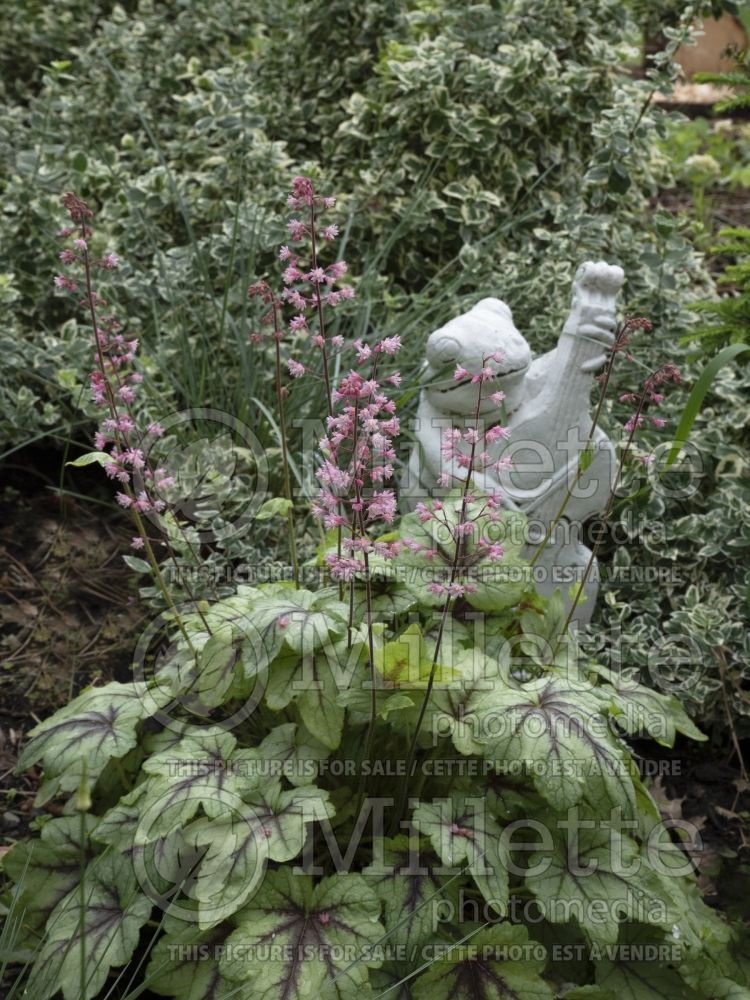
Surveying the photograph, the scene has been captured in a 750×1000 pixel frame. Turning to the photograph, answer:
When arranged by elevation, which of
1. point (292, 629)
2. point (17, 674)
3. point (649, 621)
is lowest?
point (17, 674)

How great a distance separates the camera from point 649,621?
9.48ft

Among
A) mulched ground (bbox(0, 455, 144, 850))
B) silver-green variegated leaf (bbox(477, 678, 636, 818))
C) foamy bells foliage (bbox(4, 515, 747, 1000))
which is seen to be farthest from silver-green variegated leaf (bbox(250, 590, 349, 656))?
mulched ground (bbox(0, 455, 144, 850))

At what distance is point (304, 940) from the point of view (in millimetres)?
1654

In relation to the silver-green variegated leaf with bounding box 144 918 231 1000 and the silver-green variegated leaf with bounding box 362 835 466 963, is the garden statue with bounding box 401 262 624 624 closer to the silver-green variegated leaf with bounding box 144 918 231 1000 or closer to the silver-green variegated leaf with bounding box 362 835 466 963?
the silver-green variegated leaf with bounding box 362 835 466 963

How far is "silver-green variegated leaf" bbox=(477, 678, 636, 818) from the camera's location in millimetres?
1637

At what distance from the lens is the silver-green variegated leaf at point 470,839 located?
5.53 feet

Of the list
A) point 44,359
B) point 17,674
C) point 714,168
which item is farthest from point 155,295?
point 714,168

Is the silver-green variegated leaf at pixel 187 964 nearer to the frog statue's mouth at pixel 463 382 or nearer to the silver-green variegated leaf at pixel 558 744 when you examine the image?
the silver-green variegated leaf at pixel 558 744

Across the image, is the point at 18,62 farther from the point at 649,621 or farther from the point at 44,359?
the point at 649,621

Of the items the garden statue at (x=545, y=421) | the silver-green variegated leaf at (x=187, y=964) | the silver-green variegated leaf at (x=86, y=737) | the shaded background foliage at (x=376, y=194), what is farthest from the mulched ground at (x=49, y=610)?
the garden statue at (x=545, y=421)

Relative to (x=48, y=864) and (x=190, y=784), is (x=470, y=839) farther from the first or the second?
(x=48, y=864)

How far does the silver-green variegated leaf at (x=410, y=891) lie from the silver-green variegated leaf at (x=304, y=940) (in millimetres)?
47

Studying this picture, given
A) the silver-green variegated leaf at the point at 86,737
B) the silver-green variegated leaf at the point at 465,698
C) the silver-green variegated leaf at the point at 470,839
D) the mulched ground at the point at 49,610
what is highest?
the silver-green variegated leaf at the point at 465,698

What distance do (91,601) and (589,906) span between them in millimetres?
1850
